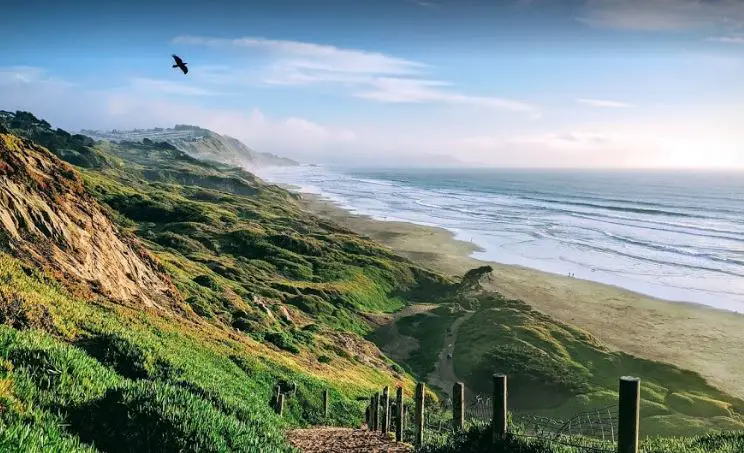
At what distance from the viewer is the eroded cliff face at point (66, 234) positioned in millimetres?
22672

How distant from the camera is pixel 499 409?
10.6 meters

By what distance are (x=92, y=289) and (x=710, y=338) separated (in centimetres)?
5567

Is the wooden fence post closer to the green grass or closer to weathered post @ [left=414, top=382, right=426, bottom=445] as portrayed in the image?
the green grass

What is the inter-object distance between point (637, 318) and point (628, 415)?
55.2m

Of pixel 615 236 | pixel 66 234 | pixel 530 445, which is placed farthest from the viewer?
pixel 615 236

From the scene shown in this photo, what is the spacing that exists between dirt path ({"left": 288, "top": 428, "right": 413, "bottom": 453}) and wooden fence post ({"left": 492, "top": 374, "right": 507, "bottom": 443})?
5405 millimetres

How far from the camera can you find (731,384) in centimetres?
4053

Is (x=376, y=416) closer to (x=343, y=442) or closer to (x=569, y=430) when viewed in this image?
(x=343, y=442)

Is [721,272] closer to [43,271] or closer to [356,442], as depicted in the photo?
[356,442]

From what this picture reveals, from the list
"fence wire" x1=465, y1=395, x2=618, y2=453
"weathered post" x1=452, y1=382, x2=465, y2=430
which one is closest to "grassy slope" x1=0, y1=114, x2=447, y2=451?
"weathered post" x1=452, y1=382, x2=465, y2=430

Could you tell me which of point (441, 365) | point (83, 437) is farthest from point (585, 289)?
point (83, 437)

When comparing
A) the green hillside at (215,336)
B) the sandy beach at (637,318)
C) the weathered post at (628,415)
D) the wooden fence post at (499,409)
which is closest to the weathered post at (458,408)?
the green hillside at (215,336)

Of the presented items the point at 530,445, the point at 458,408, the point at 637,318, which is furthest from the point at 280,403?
the point at 637,318

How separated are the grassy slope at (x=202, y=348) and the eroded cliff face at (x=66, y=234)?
2.76 m
